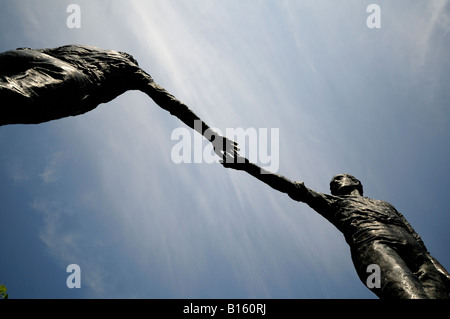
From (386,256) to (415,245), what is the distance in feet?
2.85

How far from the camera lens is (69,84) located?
390 centimetres

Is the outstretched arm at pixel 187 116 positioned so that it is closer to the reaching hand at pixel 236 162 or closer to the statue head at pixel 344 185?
the reaching hand at pixel 236 162

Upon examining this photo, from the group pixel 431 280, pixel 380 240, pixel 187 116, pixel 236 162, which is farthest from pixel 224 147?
pixel 431 280

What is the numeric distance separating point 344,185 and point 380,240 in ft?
6.36

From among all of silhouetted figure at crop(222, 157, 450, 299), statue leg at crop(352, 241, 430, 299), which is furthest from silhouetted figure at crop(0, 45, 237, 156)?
statue leg at crop(352, 241, 430, 299)

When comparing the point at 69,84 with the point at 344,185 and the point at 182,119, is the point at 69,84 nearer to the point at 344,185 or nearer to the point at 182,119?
the point at 182,119

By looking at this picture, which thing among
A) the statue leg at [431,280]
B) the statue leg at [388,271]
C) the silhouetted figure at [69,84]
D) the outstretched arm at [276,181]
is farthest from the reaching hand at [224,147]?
the statue leg at [431,280]

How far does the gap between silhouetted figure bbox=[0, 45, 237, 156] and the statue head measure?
2.64 metres

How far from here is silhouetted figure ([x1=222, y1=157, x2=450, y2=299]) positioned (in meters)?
3.39

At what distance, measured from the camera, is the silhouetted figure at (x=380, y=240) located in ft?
11.1

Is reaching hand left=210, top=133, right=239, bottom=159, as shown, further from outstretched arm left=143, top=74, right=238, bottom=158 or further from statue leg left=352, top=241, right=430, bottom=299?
statue leg left=352, top=241, right=430, bottom=299

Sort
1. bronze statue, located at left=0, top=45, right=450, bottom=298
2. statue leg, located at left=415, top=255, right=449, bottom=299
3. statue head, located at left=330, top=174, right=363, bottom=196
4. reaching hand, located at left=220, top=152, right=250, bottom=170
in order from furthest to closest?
1. statue head, located at left=330, top=174, right=363, bottom=196
2. reaching hand, located at left=220, top=152, right=250, bottom=170
3. statue leg, located at left=415, top=255, right=449, bottom=299
4. bronze statue, located at left=0, top=45, right=450, bottom=298
